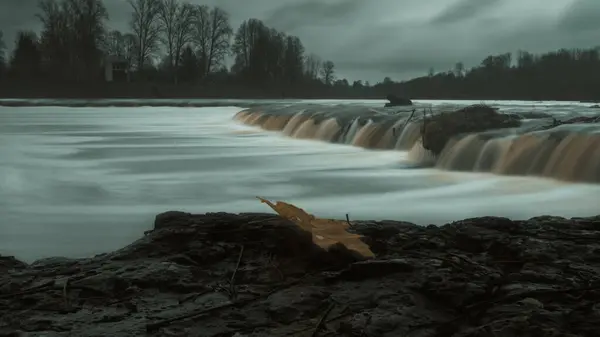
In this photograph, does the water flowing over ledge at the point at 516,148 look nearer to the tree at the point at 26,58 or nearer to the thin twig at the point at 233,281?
the thin twig at the point at 233,281

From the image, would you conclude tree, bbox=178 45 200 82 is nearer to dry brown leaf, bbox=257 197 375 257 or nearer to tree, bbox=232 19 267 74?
tree, bbox=232 19 267 74

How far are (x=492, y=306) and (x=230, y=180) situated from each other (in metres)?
6.46

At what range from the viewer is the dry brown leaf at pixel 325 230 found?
2.92 meters

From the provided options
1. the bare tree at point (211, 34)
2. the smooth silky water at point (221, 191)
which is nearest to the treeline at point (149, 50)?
the bare tree at point (211, 34)

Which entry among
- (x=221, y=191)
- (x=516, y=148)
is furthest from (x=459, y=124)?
(x=221, y=191)

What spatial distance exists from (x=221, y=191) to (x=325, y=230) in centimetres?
448

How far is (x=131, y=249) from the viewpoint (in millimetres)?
3158

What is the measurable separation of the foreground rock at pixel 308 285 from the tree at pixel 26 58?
5570cm

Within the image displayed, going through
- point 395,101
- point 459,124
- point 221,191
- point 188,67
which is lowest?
point 221,191

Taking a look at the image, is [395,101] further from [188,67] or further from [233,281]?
[188,67]

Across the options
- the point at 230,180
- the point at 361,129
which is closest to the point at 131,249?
the point at 230,180

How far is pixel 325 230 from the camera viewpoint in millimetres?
3119

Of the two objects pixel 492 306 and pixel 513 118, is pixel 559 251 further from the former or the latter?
pixel 513 118

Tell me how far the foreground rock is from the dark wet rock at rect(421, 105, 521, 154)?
6.54 m
